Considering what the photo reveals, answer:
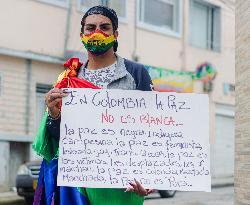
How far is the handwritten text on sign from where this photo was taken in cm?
322

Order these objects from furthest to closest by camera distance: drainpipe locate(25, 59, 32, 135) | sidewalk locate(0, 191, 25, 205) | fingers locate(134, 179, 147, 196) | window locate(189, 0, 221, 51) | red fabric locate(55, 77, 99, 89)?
1. window locate(189, 0, 221, 51)
2. drainpipe locate(25, 59, 32, 135)
3. sidewalk locate(0, 191, 25, 205)
4. red fabric locate(55, 77, 99, 89)
5. fingers locate(134, 179, 147, 196)

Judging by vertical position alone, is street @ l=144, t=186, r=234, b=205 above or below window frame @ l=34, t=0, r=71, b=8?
below

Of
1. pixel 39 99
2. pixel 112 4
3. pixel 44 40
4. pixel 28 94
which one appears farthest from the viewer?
pixel 112 4

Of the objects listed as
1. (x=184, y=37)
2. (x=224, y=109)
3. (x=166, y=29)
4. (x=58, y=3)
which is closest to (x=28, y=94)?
(x=58, y=3)

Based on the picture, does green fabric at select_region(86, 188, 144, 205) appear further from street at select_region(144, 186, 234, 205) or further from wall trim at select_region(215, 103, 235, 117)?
wall trim at select_region(215, 103, 235, 117)

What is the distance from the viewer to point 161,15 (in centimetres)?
1950

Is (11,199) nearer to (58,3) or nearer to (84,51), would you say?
(84,51)

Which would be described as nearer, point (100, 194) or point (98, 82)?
point (100, 194)

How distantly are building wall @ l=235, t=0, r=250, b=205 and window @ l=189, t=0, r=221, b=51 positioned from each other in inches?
502

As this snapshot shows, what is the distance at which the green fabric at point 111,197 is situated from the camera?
3.19 m

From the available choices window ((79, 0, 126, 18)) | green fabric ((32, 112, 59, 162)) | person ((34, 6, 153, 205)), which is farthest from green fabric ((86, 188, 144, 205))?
window ((79, 0, 126, 18))

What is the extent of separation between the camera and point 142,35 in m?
18.4

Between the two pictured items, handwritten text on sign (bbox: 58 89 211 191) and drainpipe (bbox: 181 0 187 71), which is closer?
handwritten text on sign (bbox: 58 89 211 191)

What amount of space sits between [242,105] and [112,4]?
10.3 meters
